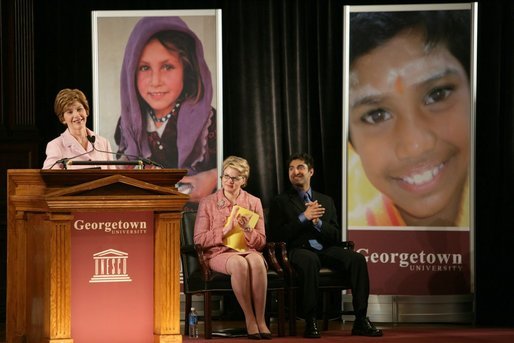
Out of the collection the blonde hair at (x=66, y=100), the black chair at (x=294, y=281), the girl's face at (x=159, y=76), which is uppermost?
the girl's face at (x=159, y=76)

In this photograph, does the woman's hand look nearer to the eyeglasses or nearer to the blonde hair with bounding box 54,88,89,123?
the eyeglasses

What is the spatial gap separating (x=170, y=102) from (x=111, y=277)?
2945mm

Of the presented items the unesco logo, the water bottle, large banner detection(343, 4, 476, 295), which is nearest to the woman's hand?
the water bottle

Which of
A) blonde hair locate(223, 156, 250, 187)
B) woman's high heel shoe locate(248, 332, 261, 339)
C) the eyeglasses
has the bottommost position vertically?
woman's high heel shoe locate(248, 332, 261, 339)

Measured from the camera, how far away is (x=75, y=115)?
4.96m

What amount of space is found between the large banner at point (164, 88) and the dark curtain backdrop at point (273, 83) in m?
0.33

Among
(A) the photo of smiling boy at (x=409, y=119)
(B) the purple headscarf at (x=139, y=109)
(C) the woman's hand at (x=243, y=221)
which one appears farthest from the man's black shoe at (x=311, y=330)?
(B) the purple headscarf at (x=139, y=109)

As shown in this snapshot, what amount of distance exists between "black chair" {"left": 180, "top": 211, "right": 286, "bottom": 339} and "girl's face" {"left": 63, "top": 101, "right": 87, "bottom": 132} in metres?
1.55

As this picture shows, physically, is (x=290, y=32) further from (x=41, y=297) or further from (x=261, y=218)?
(x=41, y=297)

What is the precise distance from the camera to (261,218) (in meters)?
6.39

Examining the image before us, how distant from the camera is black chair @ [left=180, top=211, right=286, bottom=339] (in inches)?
242

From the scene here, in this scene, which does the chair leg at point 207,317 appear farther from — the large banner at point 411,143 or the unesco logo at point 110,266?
the unesco logo at point 110,266

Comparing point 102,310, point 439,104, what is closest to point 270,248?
point 439,104

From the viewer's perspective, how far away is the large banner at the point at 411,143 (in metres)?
6.88
